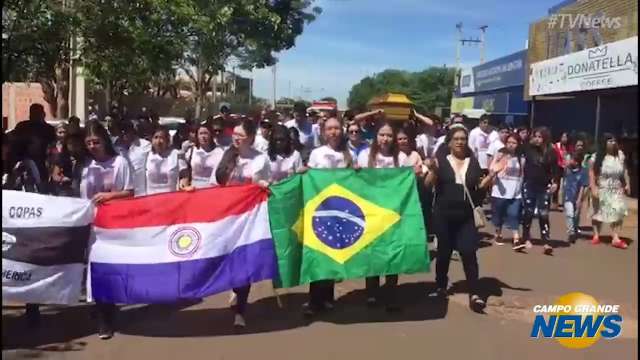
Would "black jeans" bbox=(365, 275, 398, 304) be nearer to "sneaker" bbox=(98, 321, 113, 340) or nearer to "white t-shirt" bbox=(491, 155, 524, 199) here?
"sneaker" bbox=(98, 321, 113, 340)

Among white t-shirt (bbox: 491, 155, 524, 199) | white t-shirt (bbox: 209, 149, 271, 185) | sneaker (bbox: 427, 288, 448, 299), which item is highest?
white t-shirt (bbox: 209, 149, 271, 185)

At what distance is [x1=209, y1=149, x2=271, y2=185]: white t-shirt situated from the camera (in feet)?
20.0

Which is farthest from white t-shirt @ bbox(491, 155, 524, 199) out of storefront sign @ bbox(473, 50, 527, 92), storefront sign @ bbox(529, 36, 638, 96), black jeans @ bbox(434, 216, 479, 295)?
storefront sign @ bbox(473, 50, 527, 92)

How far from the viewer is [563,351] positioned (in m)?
5.27

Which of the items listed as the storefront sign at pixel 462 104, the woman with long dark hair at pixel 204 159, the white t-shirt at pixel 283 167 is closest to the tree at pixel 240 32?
the woman with long dark hair at pixel 204 159

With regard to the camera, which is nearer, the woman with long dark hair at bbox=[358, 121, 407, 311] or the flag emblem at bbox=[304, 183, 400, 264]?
the flag emblem at bbox=[304, 183, 400, 264]

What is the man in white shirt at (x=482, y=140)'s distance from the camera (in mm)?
12328

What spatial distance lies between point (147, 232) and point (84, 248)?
49 centimetres

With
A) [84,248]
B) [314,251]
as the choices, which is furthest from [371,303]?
[84,248]

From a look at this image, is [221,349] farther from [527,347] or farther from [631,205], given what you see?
[631,205]

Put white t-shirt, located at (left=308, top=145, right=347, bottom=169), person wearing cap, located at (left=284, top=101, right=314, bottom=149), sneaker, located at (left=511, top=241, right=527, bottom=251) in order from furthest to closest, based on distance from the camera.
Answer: person wearing cap, located at (left=284, top=101, right=314, bottom=149), sneaker, located at (left=511, top=241, right=527, bottom=251), white t-shirt, located at (left=308, top=145, right=347, bottom=169)

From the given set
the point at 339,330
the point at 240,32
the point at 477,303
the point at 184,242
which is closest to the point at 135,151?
the point at 184,242

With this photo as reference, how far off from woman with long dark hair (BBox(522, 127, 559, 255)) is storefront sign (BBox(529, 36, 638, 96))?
6826mm

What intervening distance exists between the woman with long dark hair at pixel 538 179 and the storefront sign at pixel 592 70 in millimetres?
6826
